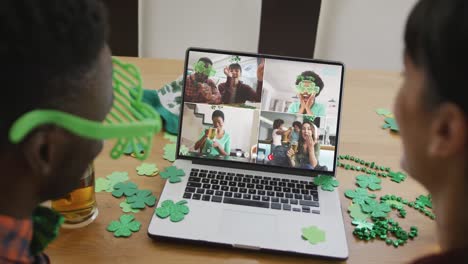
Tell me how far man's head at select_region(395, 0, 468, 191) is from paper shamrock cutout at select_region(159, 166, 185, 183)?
437 millimetres

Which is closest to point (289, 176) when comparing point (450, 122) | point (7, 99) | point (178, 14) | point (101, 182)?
point (101, 182)

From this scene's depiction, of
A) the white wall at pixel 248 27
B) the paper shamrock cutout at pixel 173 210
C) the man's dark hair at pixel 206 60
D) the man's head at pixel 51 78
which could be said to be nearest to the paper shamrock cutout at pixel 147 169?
the paper shamrock cutout at pixel 173 210

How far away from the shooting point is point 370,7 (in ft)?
6.96

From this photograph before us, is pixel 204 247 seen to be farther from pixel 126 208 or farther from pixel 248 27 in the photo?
pixel 248 27

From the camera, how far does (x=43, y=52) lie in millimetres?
467

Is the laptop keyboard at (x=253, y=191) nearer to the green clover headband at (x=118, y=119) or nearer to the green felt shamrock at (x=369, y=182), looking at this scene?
the green felt shamrock at (x=369, y=182)

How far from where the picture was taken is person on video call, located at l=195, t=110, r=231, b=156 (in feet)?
3.11

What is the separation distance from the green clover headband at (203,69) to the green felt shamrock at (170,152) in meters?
0.17

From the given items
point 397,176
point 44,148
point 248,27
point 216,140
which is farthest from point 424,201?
point 248,27

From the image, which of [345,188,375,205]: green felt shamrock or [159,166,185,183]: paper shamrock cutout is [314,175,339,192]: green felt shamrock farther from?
[159,166,185,183]: paper shamrock cutout

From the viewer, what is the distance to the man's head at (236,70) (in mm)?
959

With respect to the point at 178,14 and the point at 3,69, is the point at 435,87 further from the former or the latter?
the point at 178,14

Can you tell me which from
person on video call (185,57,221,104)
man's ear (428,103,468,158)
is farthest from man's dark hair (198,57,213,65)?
man's ear (428,103,468,158)

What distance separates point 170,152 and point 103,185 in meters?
0.17
